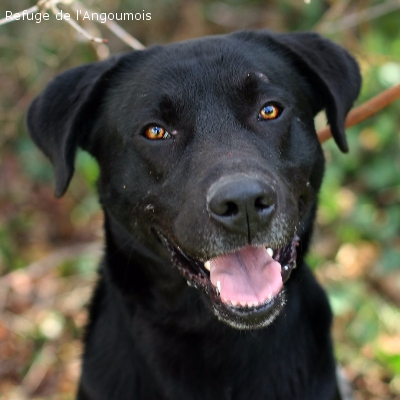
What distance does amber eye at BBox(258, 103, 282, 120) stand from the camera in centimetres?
224

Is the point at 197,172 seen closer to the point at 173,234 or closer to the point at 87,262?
the point at 173,234

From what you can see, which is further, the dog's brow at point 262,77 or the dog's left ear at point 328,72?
the dog's left ear at point 328,72

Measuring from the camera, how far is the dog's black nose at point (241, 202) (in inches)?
70.9

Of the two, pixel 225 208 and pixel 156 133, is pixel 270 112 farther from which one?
pixel 225 208

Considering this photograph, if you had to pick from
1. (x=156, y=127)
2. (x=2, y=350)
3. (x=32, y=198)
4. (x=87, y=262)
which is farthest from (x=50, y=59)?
(x=156, y=127)

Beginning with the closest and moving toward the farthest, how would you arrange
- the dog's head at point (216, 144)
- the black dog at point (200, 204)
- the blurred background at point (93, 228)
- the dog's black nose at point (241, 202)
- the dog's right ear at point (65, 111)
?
the dog's black nose at point (241, 202) < the dog's head at point (216, 144) < the black dog at point (200, 204) < the dog's right ear at point (65, 111) < the blurred background at point (93, 228)

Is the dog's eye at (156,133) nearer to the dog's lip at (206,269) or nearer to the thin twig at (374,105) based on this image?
the dog's lip at (206,269)

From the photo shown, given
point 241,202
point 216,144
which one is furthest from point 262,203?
point 216,144

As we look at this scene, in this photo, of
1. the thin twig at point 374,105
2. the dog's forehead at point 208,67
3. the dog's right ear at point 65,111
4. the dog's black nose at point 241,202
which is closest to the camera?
the dog's black nose at point 241,202

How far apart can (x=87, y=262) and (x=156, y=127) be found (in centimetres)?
218

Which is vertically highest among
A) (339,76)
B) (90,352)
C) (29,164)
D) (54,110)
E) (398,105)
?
(339,76)

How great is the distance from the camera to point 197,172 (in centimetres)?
203

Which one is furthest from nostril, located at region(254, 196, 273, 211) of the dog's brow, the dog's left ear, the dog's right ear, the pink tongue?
the dog's right ear

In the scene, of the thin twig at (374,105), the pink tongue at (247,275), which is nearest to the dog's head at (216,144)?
the pink tongue at (247,275)
